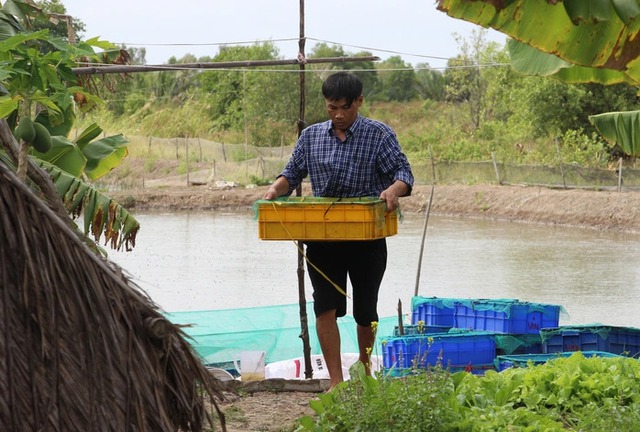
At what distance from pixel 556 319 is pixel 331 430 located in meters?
4.12

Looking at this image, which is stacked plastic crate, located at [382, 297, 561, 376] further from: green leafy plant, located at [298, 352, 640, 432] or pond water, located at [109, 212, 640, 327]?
pond water, located at [109, 212, 640, 327]

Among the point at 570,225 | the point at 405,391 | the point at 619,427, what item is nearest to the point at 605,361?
the point at 619,427

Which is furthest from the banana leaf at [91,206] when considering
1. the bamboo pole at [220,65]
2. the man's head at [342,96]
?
the man's head at [342,96]

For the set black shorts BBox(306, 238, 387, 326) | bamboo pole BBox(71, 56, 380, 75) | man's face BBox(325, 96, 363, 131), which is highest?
bamboo pole BBox(71, 56, 380, 75)

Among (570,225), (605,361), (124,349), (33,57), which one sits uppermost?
(33,57)

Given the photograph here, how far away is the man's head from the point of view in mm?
5285

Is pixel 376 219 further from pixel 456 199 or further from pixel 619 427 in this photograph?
pixel 456 199

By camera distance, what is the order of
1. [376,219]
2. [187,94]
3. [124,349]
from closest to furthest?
[124,349], [376,219], [187,94]

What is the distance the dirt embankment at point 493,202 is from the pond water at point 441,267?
0.51 meters

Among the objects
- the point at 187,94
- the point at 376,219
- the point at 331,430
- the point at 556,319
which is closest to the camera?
the point at 331,430

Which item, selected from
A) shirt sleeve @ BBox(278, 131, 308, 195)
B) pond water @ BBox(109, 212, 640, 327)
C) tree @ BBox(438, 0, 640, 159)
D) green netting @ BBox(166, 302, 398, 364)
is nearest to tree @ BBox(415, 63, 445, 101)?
pond water @ BBox(109, 212, 640, 327)

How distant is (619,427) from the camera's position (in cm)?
448

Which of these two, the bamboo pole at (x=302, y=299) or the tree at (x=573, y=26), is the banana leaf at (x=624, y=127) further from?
the tree at (x=573, y=26)

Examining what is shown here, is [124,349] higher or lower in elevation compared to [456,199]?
higher
